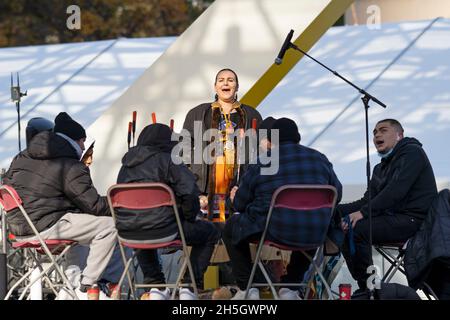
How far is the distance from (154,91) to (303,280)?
2442 mm

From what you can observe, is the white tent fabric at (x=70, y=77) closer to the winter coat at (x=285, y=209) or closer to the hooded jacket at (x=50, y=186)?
Answer: the hooded jacket at (x=50, y=186)

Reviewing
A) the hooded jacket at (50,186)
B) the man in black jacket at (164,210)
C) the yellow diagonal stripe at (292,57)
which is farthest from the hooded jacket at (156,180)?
the yellow diagonal stripe at (292,57)

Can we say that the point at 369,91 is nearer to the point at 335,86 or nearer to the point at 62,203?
the point at 335,86

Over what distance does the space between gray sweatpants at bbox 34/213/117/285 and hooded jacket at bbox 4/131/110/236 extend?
5 cm

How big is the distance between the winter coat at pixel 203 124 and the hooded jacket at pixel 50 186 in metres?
0.83

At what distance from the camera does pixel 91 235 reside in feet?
25.7

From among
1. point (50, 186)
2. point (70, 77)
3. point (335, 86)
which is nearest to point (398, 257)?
point (50, 186)

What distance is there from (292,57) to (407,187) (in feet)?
6.24

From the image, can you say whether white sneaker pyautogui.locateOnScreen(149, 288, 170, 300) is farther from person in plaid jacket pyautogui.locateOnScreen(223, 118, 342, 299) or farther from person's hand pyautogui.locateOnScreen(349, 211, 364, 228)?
person's hand pyautogui.locateOnScreen(349, 211, 364, 228)

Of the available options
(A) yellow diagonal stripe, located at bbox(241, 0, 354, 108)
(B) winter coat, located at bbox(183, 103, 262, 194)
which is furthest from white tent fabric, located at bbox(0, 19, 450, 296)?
(B) winter coat, located at bbox(183, 103, 262, 194)

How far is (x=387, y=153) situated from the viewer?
26.4 ft

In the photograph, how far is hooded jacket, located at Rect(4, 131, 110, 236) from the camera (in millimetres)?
7777
